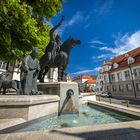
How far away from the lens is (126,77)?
1216 inches

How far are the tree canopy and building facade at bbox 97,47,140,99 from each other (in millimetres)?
25657

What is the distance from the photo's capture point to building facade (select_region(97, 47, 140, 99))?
27562mm

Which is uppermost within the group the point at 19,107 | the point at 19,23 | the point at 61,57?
the point at 19,23

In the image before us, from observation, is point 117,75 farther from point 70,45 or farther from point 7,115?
point 7,115

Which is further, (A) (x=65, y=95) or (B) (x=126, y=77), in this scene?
(B) (x=126, y=77)

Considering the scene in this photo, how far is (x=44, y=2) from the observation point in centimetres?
775

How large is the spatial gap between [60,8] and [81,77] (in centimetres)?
8025

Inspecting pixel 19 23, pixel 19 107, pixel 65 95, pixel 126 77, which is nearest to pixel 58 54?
pixel 65 95

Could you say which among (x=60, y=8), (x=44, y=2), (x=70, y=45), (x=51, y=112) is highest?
(x=60, y=8)

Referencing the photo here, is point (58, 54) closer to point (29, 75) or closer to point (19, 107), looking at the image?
point (29, 75)

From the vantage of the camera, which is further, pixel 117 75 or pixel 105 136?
pixel 117 75

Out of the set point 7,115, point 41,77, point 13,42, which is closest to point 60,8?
point 13,42

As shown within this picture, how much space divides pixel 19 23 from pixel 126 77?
101ft

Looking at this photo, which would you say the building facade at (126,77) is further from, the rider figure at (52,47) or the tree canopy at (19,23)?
the rider figure at (52,47)
